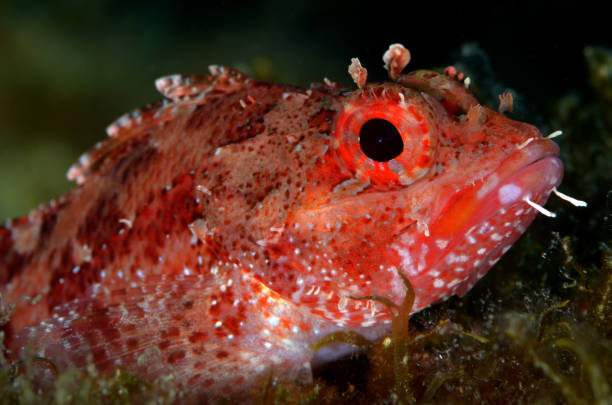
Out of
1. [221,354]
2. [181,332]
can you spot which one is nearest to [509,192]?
[221,354]

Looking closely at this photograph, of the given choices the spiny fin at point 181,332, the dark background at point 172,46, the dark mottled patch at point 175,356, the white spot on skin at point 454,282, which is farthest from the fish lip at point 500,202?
the dark background at point 172,46

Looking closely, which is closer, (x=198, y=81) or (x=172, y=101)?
(x=198, y=81)

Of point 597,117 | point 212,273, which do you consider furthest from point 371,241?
point 597,117

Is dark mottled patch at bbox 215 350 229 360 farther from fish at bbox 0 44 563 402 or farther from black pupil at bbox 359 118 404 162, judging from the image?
black pupil at bbox 359 118 404 162

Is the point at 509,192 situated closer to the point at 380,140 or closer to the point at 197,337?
the point at 380,140

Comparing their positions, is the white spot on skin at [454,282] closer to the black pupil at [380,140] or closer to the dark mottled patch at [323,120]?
the black pupil at [380,140]

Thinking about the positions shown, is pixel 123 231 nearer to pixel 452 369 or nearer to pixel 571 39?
pixel 452 369

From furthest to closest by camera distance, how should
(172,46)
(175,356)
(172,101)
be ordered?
(172,46) < (172,101) < (175,356)
